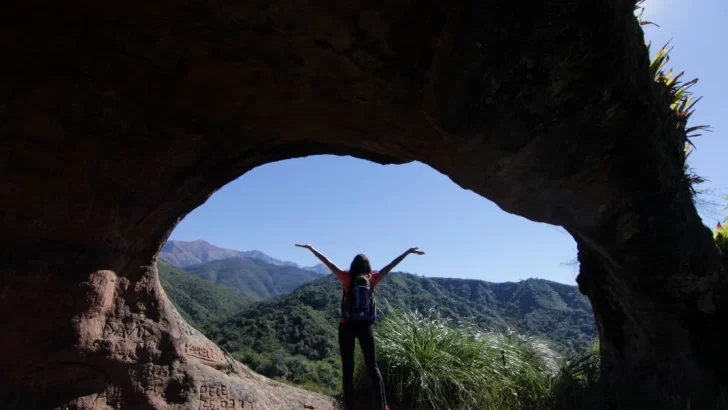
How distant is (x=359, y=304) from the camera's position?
13.6ft

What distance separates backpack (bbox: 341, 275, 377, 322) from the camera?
414 centimetres

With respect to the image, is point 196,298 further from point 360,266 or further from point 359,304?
point 359,304

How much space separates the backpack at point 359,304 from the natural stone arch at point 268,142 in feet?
4.69

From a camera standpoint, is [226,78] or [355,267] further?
[355,267]

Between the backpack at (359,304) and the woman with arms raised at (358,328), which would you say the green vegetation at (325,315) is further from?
the backpack at (359,304)

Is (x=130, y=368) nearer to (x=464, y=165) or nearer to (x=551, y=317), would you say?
(x=464, y=165)

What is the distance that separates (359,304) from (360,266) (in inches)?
20.1

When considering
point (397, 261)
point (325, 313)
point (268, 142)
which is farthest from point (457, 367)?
point (325, 313)

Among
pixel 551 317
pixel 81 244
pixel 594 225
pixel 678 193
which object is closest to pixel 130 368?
pixel 81 244

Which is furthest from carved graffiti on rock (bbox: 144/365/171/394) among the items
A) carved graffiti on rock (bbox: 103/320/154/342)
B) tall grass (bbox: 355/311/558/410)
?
tall grass (bbox: 355/311/558/410)

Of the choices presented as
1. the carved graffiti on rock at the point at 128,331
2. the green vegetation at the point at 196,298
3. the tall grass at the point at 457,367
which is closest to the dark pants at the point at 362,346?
the tall grass at the point at 457,367

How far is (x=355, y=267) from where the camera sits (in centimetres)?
451

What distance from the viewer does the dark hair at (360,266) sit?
4488 millimetres

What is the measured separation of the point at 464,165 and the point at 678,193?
8.38 ft
